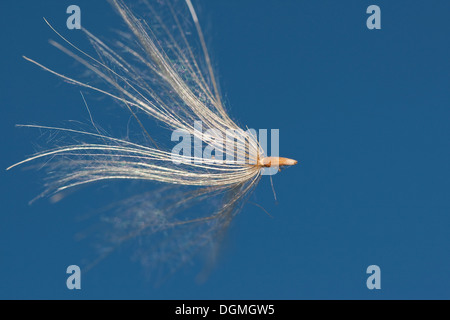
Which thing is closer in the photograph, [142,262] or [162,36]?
[142,262]

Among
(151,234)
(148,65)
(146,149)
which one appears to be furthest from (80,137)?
(151,234)

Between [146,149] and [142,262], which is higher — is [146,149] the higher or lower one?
the higher one

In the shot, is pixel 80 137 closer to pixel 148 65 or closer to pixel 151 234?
pixel 148 65

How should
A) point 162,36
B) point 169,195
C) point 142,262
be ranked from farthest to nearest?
1. point 162,36
2. point 169,195
3. point 142,262

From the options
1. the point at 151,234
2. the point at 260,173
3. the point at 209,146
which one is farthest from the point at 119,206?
the point at 260,173

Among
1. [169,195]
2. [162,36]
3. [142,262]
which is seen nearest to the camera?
[142,262]

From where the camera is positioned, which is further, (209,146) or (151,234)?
(209,146)
